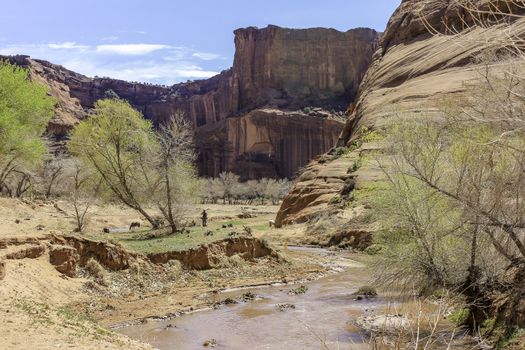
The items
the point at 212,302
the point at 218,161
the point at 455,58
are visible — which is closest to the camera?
the point at 212,302

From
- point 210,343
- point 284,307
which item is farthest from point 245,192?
point 210,343

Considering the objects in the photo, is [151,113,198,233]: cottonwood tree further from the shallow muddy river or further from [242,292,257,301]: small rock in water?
[242,292,257,301]: small rock in water

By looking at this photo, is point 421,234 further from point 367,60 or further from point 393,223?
point 367,60

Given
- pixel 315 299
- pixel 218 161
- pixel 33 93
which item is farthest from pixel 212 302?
pixel 218 161

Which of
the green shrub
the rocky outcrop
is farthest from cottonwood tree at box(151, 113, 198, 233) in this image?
the rocky outcrop

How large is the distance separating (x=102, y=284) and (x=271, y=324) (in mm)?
6695

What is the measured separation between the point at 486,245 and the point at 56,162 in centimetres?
5652

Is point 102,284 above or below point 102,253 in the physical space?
below

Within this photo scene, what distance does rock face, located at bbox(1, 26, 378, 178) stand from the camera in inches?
4631

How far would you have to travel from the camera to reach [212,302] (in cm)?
1864

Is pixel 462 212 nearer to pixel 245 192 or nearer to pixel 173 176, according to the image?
pixel 173 176

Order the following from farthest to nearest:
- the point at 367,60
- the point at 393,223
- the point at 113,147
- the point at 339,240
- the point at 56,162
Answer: the point at 367,60 → the point at 56,162 → the point at 339,240 → the point at 113,147 → the point at 393,223

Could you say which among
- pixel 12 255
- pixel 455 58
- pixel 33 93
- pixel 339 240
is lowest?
pixel 339 240

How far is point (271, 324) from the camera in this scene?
50.8 feet
